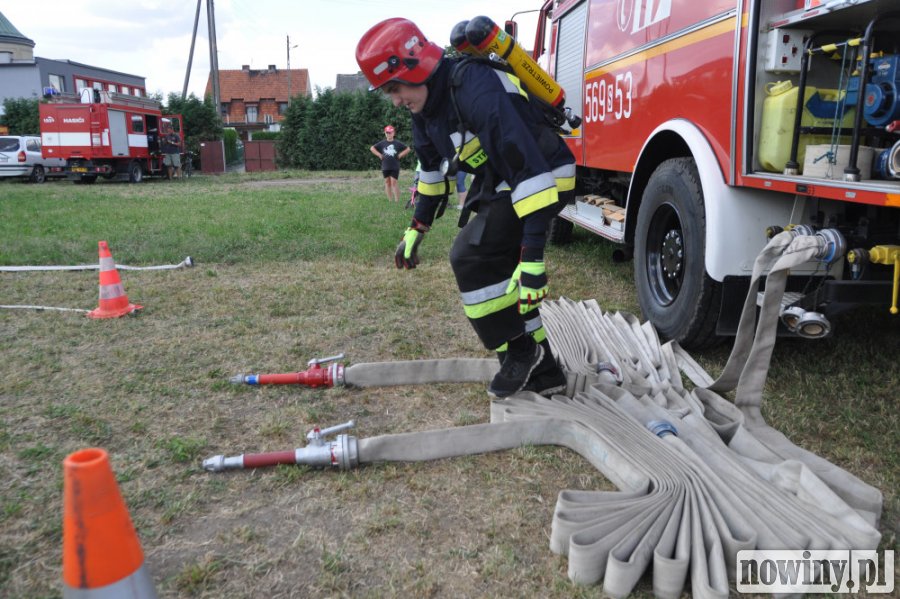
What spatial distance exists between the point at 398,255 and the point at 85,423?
1783 millimetres

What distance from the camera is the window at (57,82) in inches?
1590

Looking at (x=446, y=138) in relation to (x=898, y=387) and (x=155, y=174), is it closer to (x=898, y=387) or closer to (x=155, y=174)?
(x=898, y=387)

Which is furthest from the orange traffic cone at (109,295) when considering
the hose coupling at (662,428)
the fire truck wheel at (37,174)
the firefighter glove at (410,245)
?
the fire truck wheel at (37,174)

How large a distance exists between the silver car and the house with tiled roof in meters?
39.6

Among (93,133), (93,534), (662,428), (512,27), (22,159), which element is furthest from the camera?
(22,159)

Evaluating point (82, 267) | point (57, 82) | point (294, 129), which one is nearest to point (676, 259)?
point (82, 267)

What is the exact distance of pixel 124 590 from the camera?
66.9 inches

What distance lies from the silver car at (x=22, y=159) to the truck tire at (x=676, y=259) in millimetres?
21949

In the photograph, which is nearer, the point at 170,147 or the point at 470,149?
the point at 470,149

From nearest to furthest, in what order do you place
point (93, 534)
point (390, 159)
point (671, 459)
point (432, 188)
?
point (93, 534)
point (671, 459)
point (432, 188)
point (390, 159)

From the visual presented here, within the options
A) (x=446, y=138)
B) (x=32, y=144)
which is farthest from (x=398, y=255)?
(x=32, y=144)

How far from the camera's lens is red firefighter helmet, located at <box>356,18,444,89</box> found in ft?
9.16

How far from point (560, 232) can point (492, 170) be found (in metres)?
5.23

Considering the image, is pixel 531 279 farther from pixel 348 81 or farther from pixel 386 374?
pixel 348 81
